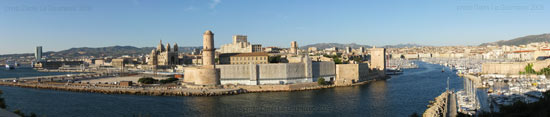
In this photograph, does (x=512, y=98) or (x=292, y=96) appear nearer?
(x=512, y=98)

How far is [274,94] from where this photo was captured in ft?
92.5

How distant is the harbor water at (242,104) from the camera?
67.9 ft

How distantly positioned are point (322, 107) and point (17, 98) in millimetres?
22113

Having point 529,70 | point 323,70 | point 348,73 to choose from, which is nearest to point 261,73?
point 323,70

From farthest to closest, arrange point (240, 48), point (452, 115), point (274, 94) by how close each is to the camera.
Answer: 1. point (240, 48)
2. point (274, 94)
3. point (452, 115)

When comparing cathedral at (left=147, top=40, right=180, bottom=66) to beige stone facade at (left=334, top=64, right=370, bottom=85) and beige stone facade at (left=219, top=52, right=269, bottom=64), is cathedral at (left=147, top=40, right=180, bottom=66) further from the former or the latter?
beige stone facade at (left=334, top=64, right=370, bottom=85)

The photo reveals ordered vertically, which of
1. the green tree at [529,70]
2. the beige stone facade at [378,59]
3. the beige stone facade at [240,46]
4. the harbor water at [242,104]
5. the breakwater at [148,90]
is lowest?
the harbor water at [242,104]

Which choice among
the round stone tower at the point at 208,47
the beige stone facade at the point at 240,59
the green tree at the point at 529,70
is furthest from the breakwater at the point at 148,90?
the green tree at the point at 529,70

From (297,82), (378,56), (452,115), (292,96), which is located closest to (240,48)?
(378,56)

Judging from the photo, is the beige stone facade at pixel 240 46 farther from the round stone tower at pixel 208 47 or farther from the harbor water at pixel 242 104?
the harbor water at pixel 242 104

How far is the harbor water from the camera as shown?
2069 centimetres

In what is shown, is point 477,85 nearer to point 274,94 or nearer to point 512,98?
point 512,98

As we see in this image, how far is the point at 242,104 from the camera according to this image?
23406 mm

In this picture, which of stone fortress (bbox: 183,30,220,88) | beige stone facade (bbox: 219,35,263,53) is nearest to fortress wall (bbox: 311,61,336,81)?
stone fortress (bbox: 183,30,220,88)
